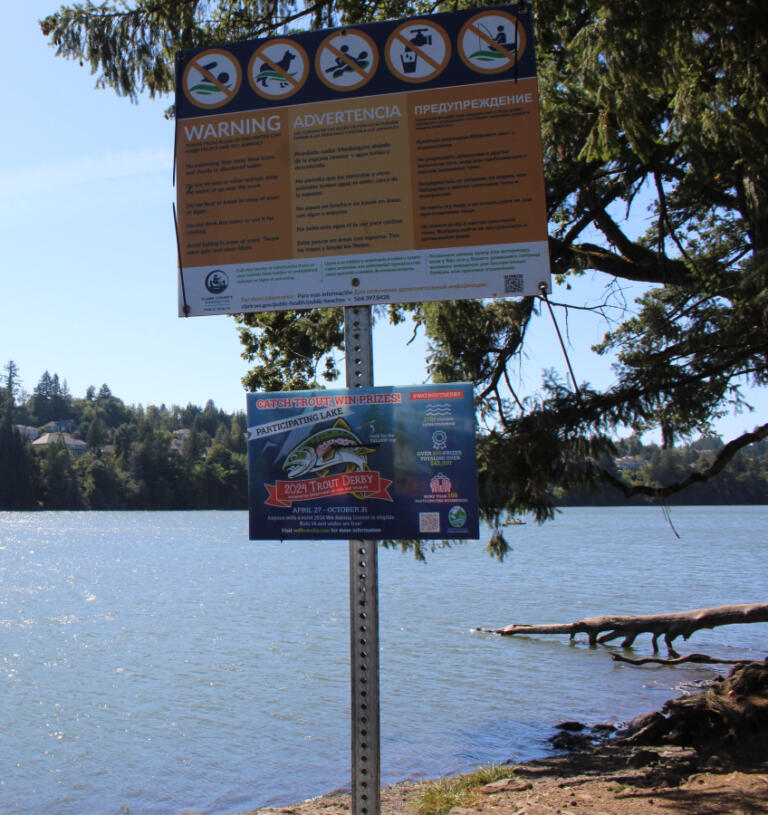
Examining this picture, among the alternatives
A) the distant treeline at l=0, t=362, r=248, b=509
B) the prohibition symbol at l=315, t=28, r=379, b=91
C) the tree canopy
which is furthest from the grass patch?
the distant treeline at l=0, t=362, r=248, b=509

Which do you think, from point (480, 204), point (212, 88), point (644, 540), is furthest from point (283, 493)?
point (644, 540)

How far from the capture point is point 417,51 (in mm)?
3357

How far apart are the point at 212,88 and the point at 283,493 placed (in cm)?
178

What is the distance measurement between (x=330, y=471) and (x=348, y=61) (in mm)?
1701

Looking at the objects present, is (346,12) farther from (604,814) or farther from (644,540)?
(644,540)

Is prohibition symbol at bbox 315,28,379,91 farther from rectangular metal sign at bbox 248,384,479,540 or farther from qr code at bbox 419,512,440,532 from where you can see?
qr code at bbox 419,512,440,532

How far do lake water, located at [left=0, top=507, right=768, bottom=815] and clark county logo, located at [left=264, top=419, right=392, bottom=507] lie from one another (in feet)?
21.7

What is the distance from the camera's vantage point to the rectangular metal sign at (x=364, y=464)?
312cm

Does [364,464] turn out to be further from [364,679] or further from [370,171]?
[370,171]

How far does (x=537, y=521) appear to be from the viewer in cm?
766

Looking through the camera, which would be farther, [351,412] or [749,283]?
[749,283]

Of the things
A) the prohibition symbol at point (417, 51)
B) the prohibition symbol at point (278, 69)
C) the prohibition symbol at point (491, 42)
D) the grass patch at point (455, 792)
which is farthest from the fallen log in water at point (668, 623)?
the prohibition symbol at point (278, 69)

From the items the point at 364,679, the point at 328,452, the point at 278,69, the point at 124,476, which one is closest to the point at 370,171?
the point at 278,69

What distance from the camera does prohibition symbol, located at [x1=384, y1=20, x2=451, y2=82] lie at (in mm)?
3338
